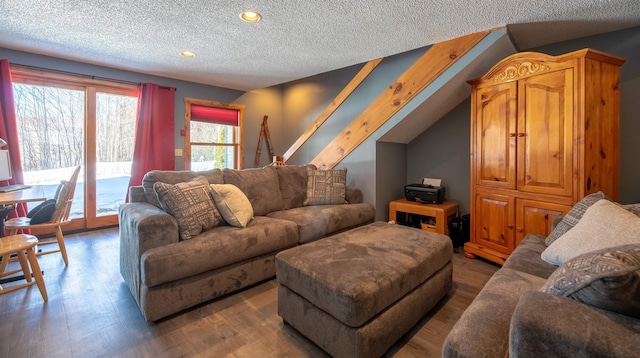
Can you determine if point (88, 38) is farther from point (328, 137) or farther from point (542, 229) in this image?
point (542, 229)

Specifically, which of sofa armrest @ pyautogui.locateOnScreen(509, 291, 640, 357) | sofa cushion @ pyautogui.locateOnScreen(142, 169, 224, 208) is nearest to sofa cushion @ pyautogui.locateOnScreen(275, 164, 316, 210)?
sofa cushion @ pyautogui.locateOnScreen(142, 169, 224, 208)

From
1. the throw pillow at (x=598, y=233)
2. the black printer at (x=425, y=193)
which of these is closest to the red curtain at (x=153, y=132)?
the black printer at (x=425, y=193)

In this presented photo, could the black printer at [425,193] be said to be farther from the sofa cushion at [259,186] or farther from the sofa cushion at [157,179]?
the sofa cushion at [157,179]

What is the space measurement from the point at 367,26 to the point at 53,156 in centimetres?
416

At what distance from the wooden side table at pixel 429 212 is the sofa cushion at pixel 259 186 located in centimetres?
146

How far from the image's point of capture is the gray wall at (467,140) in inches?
99.6

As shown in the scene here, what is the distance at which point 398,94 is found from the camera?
332 centimetres

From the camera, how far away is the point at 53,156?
3.70 meters

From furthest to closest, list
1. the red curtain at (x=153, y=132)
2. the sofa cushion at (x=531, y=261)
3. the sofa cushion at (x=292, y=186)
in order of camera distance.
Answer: the red curtain at (x=153, y=132)
the sofa cushion at (x=292, y=186)
the sofa cushion at (x=531, y=261)

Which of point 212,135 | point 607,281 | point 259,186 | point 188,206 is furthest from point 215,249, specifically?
point 212,135

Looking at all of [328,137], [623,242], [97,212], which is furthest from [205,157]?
[623,242]

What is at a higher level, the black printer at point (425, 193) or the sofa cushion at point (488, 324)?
the black printer at point (425, 193)

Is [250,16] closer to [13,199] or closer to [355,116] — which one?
[355,116]

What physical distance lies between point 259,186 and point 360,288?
192cm
